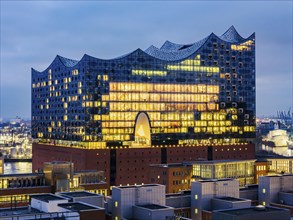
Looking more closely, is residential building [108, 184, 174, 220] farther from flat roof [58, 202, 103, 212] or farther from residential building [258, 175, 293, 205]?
residential building [258, 175, 293, 205]

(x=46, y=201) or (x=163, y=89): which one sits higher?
(x=163, y=89)

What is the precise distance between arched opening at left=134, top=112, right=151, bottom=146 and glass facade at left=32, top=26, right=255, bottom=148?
242 millimetres

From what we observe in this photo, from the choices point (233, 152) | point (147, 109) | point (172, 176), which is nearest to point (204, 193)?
point (172, 176)

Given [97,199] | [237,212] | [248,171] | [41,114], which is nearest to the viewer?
[237,212]

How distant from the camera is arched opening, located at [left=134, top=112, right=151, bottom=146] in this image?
454 feet

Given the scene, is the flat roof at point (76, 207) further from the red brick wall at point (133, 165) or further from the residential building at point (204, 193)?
the red brick wall at point (133, 165)

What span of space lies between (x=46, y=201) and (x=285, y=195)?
35328 millimetres

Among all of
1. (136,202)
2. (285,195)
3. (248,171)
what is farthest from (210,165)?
(136,202)

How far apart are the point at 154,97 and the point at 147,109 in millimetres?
3655

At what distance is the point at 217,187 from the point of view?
7438 cm

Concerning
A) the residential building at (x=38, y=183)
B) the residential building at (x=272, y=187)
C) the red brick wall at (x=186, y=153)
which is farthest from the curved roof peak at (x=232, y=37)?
the residential building at (x=272, y=187)

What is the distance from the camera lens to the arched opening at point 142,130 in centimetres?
13838

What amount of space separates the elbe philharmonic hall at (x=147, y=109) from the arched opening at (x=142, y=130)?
0.24m

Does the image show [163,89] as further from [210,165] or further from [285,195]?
[285,195]
